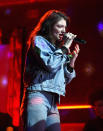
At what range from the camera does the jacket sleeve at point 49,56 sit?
159 centimetres

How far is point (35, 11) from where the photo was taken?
4.18m

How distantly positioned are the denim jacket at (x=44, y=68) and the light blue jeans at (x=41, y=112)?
0.14 ft

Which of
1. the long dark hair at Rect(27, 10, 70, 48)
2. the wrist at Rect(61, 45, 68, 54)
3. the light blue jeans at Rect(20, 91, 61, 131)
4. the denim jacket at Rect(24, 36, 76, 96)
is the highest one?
the long dark hair at Rect(27, 10, 70, 48)

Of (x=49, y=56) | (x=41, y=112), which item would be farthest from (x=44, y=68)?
(x=41, y=112)

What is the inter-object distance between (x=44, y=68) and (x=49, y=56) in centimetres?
7

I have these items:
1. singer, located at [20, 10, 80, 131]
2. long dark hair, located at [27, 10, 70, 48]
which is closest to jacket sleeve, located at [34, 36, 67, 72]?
singer, located at [20, 10, 80, 131]

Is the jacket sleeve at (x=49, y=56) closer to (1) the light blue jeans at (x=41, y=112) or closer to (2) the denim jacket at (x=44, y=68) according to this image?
(2) the denim jacket at (x=44, y=68)

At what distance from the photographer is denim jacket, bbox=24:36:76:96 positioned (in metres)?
1.60

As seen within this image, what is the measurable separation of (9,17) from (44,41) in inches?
106

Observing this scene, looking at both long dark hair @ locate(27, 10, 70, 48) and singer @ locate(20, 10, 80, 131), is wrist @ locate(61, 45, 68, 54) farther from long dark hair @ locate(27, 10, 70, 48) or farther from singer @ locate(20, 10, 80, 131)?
long dark hair @ locate(27, 10, 70, 48)

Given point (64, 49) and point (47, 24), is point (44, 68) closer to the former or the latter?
point (64, 49)

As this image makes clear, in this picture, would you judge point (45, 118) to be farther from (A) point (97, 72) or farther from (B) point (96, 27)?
(B) point (96, 27)

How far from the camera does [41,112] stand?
155 centimetres

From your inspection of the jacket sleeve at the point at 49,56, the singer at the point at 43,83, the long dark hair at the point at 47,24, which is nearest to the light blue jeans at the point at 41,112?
the singer at the point at 43,83
